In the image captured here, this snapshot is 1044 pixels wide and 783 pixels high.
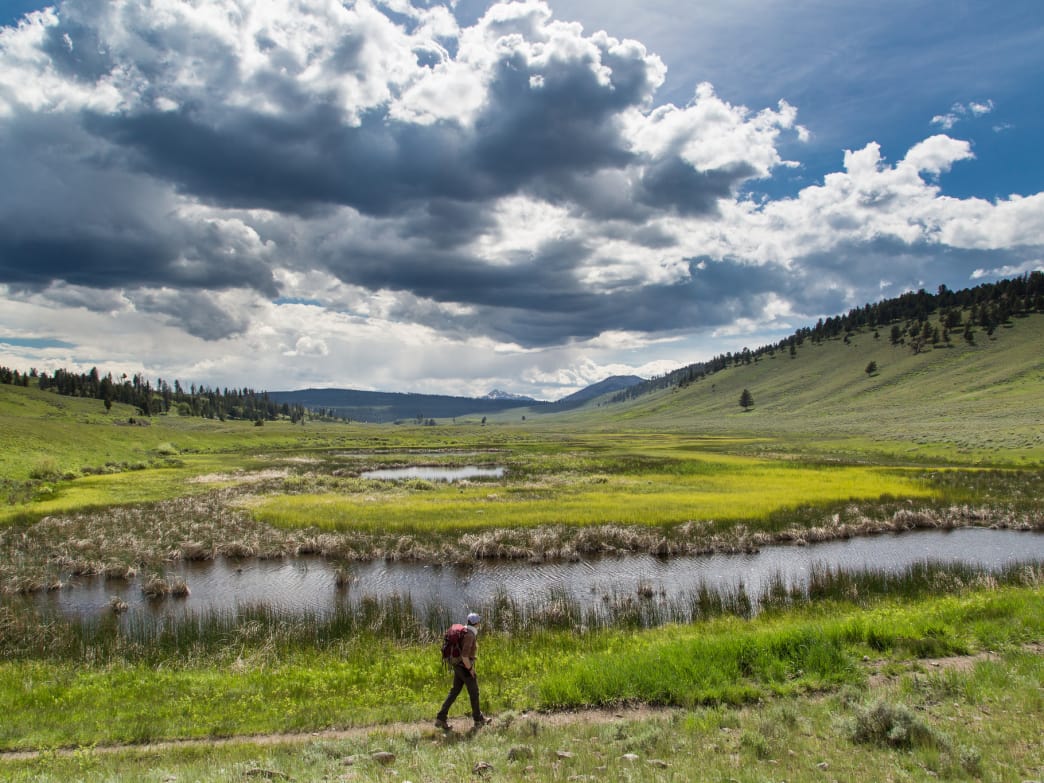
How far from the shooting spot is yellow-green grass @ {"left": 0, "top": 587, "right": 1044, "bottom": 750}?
13.0m

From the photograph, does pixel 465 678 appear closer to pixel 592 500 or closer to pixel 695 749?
pixel 695 749

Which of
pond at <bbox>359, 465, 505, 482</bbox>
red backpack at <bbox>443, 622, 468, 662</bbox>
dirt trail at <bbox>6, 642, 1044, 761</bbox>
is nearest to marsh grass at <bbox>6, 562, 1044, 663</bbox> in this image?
dirt trail at <bbox>6, 642, 1044, 761</bbox>

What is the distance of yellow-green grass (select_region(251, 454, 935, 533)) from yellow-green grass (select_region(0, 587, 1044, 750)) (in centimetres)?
1862

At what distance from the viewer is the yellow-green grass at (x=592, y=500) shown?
3772 centimetres

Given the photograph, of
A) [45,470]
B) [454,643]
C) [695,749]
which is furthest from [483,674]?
[45,470]

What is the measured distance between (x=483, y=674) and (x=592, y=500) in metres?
30.6

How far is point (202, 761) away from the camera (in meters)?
10.7

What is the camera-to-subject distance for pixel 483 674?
1577 centimetres

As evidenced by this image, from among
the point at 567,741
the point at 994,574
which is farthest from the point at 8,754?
the point at 994,574

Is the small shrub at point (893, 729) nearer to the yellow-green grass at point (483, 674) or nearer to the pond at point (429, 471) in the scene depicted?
the yellow-green grass at point (483, 674)

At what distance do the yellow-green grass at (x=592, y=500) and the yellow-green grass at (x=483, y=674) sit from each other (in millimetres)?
18623

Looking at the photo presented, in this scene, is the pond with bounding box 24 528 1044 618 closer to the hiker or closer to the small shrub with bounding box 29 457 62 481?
the hiker

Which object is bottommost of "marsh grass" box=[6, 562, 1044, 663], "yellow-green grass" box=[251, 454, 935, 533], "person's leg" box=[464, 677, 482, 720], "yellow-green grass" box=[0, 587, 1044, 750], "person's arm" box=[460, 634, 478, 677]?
"yellow-green grass" box=[251, 454, 935, 533]

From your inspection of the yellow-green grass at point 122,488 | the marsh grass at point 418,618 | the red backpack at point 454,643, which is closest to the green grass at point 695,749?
the red backpack at point 454,643
